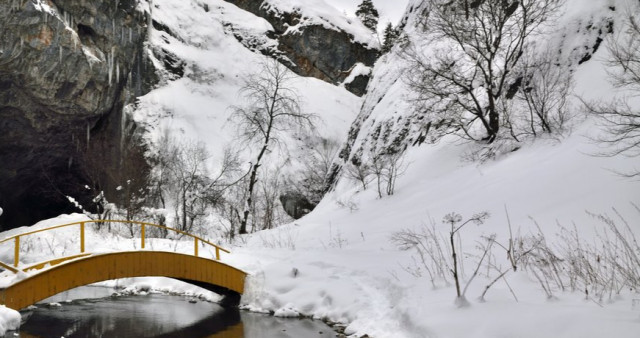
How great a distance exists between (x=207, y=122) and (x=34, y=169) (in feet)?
39.5

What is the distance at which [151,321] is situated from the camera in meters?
11.4

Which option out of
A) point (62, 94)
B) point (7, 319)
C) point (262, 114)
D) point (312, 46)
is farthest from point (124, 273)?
point (312, 46)

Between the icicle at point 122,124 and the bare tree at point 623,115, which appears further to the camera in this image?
the icicle at point 122,124

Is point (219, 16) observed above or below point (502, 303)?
above

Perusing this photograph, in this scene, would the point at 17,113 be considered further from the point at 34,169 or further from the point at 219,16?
the point at 219,16

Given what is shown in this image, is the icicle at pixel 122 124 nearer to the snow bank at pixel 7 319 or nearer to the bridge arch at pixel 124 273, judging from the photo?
the bridge arch at pixel 124 273

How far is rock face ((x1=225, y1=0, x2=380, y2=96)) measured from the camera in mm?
46656

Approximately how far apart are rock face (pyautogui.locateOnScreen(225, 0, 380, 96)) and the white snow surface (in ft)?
79.3

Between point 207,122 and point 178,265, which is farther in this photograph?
point 207,122

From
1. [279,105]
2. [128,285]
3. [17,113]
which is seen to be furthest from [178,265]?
[17,113]

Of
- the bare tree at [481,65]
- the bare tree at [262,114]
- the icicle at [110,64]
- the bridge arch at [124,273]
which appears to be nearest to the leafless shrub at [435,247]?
the bridge arch at [124,273]

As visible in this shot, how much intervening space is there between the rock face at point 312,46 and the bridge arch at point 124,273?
35384 millimetres

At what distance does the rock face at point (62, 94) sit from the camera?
22.5 m

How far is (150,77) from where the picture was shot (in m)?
35.8
